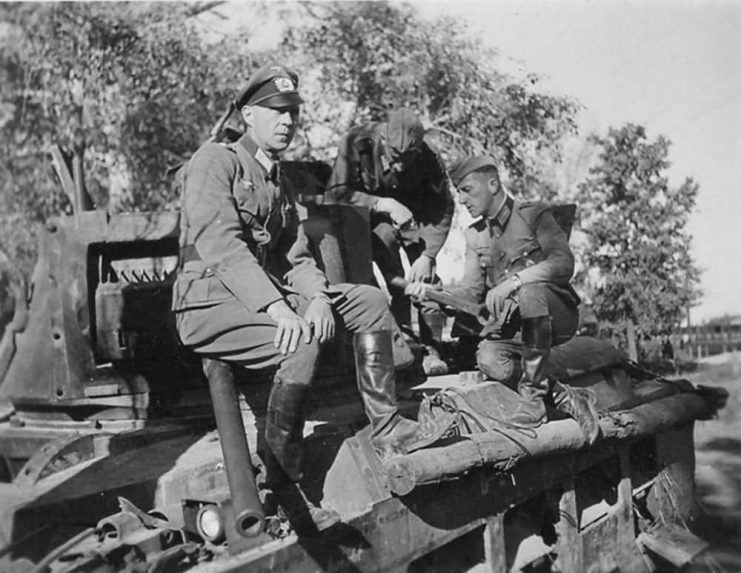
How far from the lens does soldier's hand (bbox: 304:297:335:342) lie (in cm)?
379

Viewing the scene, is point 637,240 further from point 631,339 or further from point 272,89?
point 272,89

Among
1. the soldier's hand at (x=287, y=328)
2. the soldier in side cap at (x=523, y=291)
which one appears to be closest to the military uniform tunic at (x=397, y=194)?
the soldier in side cap at (x=523, y=291)

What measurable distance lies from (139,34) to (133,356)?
912 centimetres

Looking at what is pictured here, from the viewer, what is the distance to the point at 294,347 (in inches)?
144

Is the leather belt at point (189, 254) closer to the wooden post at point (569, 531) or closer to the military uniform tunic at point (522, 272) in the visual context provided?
the military uniform tunic at point (522, 272)

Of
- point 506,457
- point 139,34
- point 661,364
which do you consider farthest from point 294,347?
point 661,364

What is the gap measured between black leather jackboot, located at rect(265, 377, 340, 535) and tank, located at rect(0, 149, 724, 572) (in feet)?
0.20

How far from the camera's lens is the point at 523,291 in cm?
523

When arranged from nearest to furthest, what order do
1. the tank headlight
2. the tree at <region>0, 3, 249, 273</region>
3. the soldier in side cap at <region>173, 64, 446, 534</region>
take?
the tank headlight < the soldier in side cap at <region>173, 64, 446, 534</region> < the tree at <region>0, 3, 249, 273</region>

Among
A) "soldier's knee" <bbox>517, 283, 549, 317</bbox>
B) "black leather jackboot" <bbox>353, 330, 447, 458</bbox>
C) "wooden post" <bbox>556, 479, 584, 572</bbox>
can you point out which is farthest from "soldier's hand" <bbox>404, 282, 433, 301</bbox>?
"black leather jackboot" <bbox>353, 330, 447, 458</bbox>

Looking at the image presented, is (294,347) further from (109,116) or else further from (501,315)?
(109,116)

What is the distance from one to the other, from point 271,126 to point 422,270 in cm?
227

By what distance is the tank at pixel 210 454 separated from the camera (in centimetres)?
357

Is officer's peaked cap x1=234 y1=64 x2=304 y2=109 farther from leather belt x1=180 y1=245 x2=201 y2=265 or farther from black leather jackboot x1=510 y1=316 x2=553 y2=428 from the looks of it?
black leather jackboot x1=510 y1=316 x2=553 y2=428
